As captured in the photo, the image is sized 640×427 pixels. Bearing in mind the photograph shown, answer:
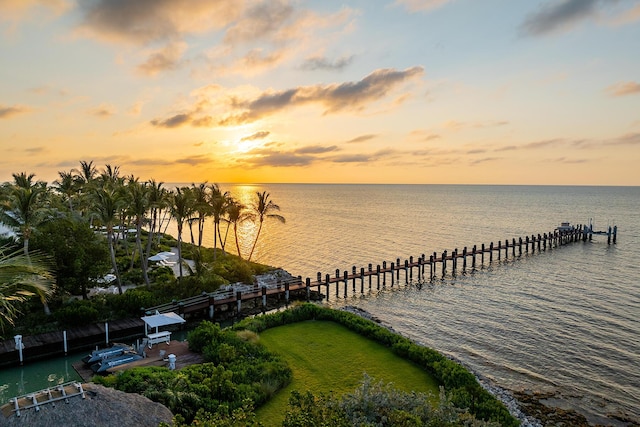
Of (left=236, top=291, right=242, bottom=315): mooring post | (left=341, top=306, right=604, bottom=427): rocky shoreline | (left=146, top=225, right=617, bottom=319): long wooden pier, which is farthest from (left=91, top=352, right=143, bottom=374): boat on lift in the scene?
(left=341, top=306, right=604, bottom=427): rocky shoreline

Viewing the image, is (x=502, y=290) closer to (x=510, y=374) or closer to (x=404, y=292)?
(x=404, y=292)

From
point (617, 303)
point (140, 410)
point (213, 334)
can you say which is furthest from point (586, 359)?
point (140, 410)

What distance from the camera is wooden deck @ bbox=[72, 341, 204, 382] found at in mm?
21422

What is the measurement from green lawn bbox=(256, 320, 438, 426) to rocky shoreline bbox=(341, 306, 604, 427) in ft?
14.1

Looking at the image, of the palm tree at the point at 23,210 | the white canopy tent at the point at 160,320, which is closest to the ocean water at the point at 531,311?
the white canopy tent at the point at 160,320

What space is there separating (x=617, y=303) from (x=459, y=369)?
2734 centimetres

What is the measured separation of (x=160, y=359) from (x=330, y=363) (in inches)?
361

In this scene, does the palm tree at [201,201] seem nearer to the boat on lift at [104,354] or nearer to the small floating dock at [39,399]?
the boat on lift at [104,354]

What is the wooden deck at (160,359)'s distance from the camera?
70.3 feet

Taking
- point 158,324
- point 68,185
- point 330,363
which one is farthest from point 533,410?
point 68,185

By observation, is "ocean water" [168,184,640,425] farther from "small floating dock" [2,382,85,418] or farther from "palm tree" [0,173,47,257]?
"palm tree" [0,173,47,257]

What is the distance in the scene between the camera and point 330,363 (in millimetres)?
22844

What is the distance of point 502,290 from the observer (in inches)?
1738

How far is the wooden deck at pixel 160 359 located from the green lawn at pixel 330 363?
454cm
